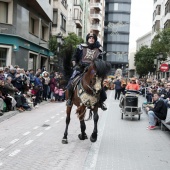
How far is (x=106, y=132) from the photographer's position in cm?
1073

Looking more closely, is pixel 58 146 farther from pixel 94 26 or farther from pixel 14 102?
pixel 94 26

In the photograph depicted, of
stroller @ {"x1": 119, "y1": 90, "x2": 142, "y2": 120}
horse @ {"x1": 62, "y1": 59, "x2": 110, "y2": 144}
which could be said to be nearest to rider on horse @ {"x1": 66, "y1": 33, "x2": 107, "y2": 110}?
horse @ {"x1": 62, "y1": 59, "x2": 110, "y2": 144}

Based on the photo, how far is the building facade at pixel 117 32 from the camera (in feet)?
348

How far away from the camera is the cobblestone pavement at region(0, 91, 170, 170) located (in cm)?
673

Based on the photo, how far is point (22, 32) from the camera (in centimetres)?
2648

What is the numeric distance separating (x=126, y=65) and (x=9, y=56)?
81.1m

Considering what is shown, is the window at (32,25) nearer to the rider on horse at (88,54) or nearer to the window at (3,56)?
the window at (3,56)

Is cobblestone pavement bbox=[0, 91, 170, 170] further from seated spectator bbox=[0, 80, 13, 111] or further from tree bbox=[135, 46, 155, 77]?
tree bbox=[135, 46, 155, 77]

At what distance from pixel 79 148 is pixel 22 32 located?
19.7 meters

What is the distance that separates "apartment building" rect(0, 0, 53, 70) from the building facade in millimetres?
74351

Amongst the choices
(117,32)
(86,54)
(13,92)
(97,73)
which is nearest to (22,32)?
(13,92)

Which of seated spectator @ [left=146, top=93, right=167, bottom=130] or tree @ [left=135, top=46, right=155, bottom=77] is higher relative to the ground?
tree @ [left=135, top=46, right=155, bottom=77]

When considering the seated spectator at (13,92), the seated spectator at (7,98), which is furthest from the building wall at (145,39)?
the seated spectator at (7,98)

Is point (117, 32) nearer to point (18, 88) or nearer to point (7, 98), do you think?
point (18, 88)
